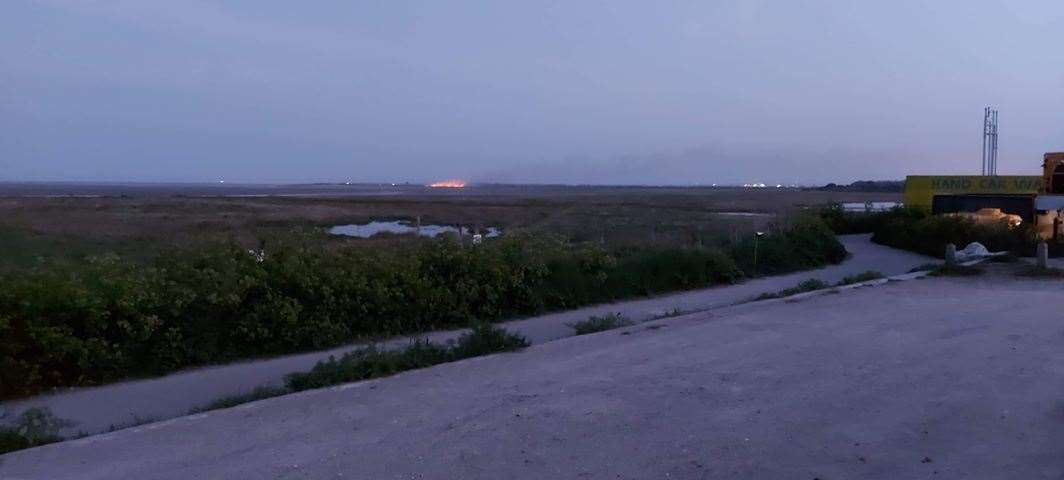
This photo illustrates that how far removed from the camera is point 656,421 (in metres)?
8.84

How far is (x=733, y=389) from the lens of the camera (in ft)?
33.2

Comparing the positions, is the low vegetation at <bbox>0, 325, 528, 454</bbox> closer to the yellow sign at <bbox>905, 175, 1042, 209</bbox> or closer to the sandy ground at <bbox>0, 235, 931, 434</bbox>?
the sandy ground at <bbox>0, 235, 931, 434</bbox>

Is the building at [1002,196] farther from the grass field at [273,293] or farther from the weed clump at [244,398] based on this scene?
the weed clump at [244,398]

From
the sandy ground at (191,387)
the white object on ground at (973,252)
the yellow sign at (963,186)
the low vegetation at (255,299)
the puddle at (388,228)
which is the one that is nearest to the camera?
the sandy ground at (191,387)

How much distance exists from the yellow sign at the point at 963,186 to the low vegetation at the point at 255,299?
26.6 meters

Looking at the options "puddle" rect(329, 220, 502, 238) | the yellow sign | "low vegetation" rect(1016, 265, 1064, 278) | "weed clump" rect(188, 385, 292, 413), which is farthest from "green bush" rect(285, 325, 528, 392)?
"puddle" rect(329, 220, 502, 238)

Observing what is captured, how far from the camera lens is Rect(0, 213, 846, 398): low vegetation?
456 inches

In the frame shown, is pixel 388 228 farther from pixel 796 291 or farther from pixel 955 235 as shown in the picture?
pixel 796 291

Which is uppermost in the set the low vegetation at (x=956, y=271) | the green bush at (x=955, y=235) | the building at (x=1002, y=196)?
the building at (x=1002, y=196)

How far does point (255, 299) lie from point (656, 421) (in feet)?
23.1

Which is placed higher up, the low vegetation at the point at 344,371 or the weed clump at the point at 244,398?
the low vegetation at the point at 344,371

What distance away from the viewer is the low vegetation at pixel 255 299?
11.6 metres

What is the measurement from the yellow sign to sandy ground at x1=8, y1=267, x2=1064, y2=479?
30.4 metres

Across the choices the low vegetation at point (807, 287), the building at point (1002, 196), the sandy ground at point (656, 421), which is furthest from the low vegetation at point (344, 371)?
the building at point (1002, 196)
